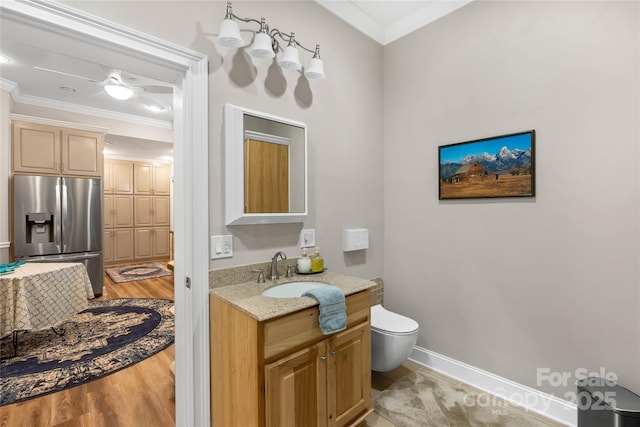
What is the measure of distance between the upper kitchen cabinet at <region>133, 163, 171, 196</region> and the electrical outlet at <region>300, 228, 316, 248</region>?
6409 millimetres

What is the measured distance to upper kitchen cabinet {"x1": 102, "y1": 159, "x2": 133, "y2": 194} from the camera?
21.4 ft

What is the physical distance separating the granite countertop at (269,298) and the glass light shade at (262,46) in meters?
1.34

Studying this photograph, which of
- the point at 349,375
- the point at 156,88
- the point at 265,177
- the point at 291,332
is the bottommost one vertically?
the point at 349,375

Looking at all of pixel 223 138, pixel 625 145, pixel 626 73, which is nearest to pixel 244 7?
pixel 223 138

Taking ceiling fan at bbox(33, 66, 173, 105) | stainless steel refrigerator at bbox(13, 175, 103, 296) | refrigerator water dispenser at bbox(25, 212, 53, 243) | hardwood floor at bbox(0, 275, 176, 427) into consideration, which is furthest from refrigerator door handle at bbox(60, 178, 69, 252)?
hardwood floor at bbox(0, 275, 176, 427)

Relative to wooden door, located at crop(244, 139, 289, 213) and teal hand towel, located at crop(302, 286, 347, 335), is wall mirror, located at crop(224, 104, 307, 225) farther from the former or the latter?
teal hand towel, located at crop(302, 286, 347, 335)

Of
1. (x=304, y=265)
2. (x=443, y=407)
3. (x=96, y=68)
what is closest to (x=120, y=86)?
(x=96, y=68)

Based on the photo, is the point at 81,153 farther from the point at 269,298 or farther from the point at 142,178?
the point at 269,298

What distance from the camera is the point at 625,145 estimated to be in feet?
5.32

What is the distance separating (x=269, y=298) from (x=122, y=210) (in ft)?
22.1

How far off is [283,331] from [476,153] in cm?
183

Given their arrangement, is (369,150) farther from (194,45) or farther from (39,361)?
(39,361)

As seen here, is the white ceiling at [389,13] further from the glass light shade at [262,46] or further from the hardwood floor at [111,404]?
the hardwood floor at [111,404]

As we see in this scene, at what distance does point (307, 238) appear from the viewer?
214 centimetres
